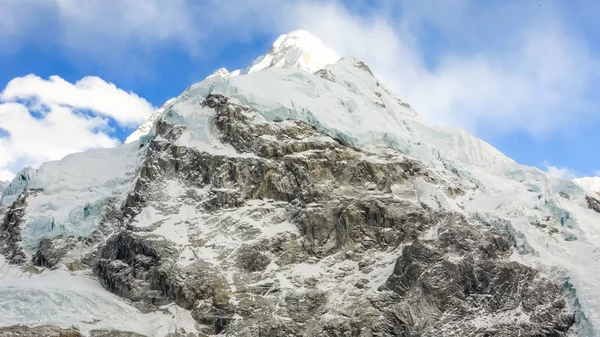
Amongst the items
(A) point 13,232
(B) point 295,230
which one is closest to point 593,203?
(B) point 295,230

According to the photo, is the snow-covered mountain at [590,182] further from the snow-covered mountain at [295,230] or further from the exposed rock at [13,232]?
the exposed rock at [13,232]

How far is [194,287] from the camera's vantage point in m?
97.7

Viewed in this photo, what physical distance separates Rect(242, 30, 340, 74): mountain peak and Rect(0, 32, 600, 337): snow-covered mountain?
147 feet

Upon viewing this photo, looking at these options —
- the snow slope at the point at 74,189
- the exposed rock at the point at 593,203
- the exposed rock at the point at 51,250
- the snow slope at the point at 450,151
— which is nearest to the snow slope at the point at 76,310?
the exposed rock at the point at 51,250

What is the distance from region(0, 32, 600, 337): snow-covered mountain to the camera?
9231 cm

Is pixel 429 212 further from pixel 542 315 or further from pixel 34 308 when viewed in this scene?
pixel 34 308

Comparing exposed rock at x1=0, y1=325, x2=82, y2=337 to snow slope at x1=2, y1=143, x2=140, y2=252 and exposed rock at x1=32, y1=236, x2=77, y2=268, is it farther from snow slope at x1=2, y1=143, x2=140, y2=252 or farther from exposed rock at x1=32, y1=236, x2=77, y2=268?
snow slope at x1=2, y1=143, x2=140, y2=252

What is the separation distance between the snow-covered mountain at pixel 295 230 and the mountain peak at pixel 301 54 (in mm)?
44664

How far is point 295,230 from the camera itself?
4193 inches

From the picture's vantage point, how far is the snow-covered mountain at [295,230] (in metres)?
92.3

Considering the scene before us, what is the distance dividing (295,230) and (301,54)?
88.6m

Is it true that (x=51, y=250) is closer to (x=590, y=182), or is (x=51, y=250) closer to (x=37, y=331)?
(x=37, y=331)

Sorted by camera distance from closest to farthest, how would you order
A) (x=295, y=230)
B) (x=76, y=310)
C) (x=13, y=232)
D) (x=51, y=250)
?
1. (x=76, y=310)
2. (x=295, y=230)
3. (x=51, y=250)
4. (x=13, y=232)

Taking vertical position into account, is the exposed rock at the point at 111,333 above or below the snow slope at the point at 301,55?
below
